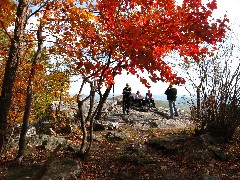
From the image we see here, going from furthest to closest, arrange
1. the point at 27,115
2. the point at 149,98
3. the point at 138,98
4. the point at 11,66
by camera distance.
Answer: the point at 149,98, the point at 138,98, the point at 27,115, the point at 11,66

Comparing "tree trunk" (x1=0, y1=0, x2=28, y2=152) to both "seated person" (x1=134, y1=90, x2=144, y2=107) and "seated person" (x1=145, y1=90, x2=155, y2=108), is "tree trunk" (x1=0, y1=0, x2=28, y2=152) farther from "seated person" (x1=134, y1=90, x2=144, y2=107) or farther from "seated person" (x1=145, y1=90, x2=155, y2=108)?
"seated person" (x1=145, y1=90, x2=155, y2=108)

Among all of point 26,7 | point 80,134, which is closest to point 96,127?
point 80,134

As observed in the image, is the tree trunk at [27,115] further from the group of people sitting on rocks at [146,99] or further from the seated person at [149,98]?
the seated person at [149,98]

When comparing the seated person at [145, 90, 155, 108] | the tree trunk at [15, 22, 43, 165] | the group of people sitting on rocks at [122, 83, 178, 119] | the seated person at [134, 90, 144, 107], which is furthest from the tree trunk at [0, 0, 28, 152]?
the seated person at [145, 90, 155, 108]

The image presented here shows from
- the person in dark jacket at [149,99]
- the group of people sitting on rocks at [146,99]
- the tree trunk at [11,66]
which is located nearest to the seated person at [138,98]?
the group of people sitting on rocks at [146,99]

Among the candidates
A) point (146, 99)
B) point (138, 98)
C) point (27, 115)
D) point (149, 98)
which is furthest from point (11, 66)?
point (149, 98)

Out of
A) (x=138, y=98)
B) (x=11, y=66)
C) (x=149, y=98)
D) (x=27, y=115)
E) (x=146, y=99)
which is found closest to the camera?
(x=11, y=66)

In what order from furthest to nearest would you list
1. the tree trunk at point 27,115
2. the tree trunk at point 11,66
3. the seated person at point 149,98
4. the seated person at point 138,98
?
1. the seated person at point 149,98
2. the seated person at point 138,98
3. the tree trunk at point 27,115
4. the tree trunk at point 11,66

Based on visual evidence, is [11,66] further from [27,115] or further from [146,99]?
[146,99]

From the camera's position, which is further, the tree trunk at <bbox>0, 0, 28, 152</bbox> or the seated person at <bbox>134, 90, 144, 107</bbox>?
the seated person at <bbox>134, 90, 144, 107</bbox>

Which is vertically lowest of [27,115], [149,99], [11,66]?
[27,115]

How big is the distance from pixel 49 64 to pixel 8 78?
14206mm

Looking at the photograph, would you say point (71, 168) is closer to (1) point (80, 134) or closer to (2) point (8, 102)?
(2) point (8, 102)

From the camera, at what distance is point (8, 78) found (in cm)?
803
